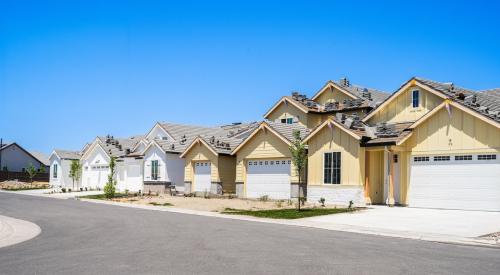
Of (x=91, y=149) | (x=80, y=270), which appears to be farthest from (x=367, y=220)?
(x=91, y=149)

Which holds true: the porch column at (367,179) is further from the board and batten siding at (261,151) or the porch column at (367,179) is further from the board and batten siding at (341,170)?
the board and batten siding at (261,151)

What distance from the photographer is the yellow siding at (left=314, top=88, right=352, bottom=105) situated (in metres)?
40.2

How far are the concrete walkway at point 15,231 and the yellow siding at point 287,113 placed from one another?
938 inches

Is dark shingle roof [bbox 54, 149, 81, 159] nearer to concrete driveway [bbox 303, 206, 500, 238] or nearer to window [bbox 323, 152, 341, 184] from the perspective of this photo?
window [bbox 323, 152, 341, 184]

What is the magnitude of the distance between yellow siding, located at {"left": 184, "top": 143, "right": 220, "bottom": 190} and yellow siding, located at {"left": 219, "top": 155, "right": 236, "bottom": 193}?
0.38 metres

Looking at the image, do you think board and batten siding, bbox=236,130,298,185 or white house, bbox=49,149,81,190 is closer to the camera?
board and batten siding, bbox=236,130,298,185

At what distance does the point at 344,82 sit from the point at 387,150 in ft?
50.8

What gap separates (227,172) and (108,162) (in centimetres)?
1850

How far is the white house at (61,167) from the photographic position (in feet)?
193

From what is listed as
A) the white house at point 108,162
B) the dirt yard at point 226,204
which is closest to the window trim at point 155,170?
the white house at point 108,162

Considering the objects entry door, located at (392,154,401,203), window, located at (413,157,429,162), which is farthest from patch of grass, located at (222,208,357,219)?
window, located at (413,157,429,162)

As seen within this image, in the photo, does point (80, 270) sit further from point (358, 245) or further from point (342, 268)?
point (358, 245)

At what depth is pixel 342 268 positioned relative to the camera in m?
10.2

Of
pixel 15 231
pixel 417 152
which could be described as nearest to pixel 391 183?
pixel 417 152
